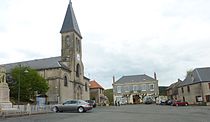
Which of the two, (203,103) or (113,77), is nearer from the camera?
(203,103)

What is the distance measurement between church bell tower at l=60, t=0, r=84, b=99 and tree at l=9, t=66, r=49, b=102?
11987 mm

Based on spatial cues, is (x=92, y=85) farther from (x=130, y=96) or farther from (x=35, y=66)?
(x=35, y=66)

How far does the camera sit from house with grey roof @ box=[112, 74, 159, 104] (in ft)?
262

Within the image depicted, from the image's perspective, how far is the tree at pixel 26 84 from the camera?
45625mm

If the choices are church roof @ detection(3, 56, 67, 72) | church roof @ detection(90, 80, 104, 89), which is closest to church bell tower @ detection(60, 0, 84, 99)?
church roof @ detection(3, 56, 67, 72)

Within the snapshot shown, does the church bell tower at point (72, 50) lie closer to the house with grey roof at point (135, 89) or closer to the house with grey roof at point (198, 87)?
the house with grey roof at point (135, 89)

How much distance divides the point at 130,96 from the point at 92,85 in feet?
39.2

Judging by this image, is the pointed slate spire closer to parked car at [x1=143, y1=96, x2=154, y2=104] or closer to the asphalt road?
parked car at [x1=143, y1=96, x2=154, y2=104]

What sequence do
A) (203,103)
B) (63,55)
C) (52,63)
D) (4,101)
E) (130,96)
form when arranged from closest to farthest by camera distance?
(4,101) → (203,103) → (52,63) → (63,55) → (130,96)

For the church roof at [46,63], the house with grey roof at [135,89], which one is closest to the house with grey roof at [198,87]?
the house with grey roof at [135,89]

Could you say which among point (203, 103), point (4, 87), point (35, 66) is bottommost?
point (203, 103)

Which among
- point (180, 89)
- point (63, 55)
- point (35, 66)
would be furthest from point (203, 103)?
point (35, 66)

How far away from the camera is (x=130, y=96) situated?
264 ft

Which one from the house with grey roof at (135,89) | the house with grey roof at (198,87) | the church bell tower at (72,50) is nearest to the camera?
the house with grey roof at (198,87)
